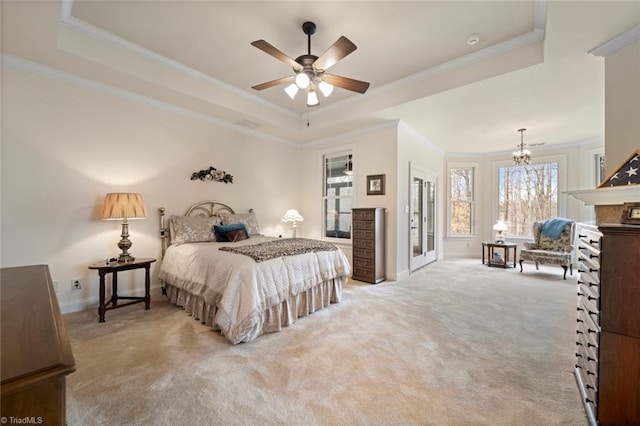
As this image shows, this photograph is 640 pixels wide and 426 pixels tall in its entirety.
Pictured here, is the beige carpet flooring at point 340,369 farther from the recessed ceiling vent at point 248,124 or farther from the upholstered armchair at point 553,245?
the recessed ceiling vent at point 248,124

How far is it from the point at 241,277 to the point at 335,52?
2.19 metres

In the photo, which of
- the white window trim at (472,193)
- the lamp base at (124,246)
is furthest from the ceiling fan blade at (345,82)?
the white window trim at (472,193)

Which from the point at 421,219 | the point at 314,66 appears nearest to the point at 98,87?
the point at 314,66

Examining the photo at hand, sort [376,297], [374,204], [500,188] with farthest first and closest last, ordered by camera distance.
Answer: [500,188] → [374,204] → [376,297]

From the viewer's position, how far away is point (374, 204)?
15.9ft

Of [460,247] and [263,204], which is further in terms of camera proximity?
[460,247]

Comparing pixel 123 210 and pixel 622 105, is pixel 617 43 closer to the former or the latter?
pixel 622 105

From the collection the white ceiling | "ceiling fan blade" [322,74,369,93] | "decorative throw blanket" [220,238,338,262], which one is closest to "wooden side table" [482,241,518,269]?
the white ceiling

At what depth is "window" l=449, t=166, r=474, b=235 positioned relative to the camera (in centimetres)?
714

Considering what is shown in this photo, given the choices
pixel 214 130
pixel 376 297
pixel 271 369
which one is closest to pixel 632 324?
pixel 271 369

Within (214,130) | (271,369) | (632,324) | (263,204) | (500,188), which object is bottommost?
(271,369)

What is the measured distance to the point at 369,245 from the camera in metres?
4.51

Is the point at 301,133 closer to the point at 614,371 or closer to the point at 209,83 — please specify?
the point at 209,83

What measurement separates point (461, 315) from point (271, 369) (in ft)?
7.54
